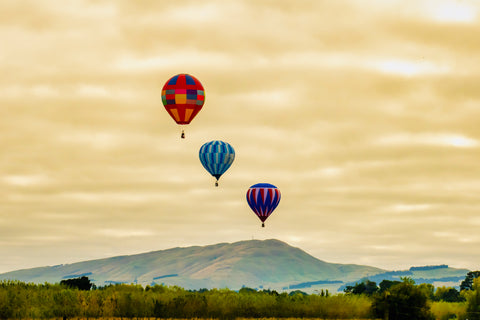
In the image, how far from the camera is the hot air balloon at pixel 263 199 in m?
116

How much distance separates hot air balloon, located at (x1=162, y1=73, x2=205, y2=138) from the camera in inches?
3989

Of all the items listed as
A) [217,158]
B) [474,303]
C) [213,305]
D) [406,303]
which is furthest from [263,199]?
[406,303]

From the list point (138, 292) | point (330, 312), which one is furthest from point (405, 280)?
point (138, 292)

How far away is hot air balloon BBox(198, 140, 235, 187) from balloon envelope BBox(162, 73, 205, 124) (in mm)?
10260

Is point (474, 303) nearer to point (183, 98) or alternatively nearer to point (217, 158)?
point (217, 158)

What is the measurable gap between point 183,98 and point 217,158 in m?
13.4

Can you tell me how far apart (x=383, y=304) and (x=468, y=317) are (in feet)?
42.4

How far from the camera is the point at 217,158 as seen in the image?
110625 millimetres

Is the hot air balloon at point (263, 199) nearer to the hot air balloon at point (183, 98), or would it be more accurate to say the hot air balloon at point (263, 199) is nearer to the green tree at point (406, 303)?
the hot air balloon at point (183, 98)

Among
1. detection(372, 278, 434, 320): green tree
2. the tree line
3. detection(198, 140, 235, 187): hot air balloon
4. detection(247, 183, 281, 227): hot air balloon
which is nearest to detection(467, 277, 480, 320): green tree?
the tree line

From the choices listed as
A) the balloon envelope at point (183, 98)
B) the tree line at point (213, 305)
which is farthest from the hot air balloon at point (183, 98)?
the tree line at point (213, 305)

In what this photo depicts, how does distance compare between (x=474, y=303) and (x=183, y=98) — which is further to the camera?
(x=183, y=98)

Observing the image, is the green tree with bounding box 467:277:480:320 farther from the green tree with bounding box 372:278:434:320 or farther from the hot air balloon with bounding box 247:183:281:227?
the hot air balloon with bounding box 247:183:281:227

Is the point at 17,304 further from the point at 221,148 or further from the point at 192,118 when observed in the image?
the point at 221,148
